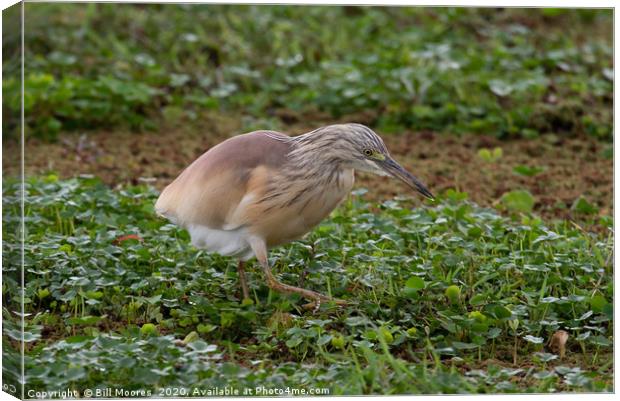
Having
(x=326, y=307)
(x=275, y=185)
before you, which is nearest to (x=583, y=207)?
(x=326, y=307)

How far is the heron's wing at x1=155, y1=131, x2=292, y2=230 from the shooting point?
5.13 metres

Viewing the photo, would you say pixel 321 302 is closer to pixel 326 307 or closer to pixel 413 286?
pixel 326 307

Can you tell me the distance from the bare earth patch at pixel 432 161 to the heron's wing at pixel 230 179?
1.92m

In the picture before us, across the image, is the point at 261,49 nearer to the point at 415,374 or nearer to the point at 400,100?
the point at 400,100

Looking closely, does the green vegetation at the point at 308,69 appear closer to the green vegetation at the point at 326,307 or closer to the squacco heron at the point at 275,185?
the green vegetation at the point at 326,307

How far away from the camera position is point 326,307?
16.8 feet

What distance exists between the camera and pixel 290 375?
4.54 meters

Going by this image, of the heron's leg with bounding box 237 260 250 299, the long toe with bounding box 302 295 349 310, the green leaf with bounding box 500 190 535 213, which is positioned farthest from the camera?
the green leaf with bounding box 500 190 535 213

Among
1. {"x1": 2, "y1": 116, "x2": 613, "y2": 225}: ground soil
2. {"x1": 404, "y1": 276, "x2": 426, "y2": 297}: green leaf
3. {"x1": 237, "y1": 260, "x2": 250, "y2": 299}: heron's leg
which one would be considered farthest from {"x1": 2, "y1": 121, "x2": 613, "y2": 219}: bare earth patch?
{"x1": 404, "y1": 276, "x2": 426, "y2": 297}: green leaf

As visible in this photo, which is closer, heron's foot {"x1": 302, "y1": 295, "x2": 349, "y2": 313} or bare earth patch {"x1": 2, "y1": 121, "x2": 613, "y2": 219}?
heron's foot {"x1": 302, "y1": 295, "x2": 349, "y2": 313}

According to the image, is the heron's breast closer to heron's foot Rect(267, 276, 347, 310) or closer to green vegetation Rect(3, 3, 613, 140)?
heron's foot Rect(267, 276, 347, 310)

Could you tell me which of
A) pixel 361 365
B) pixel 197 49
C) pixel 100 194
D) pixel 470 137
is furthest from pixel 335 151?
pixel 197 49

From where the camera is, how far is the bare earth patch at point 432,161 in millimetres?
7359

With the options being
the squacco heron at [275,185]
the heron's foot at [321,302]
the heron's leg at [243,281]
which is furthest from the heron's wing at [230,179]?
the heron's foot at [321,302]
